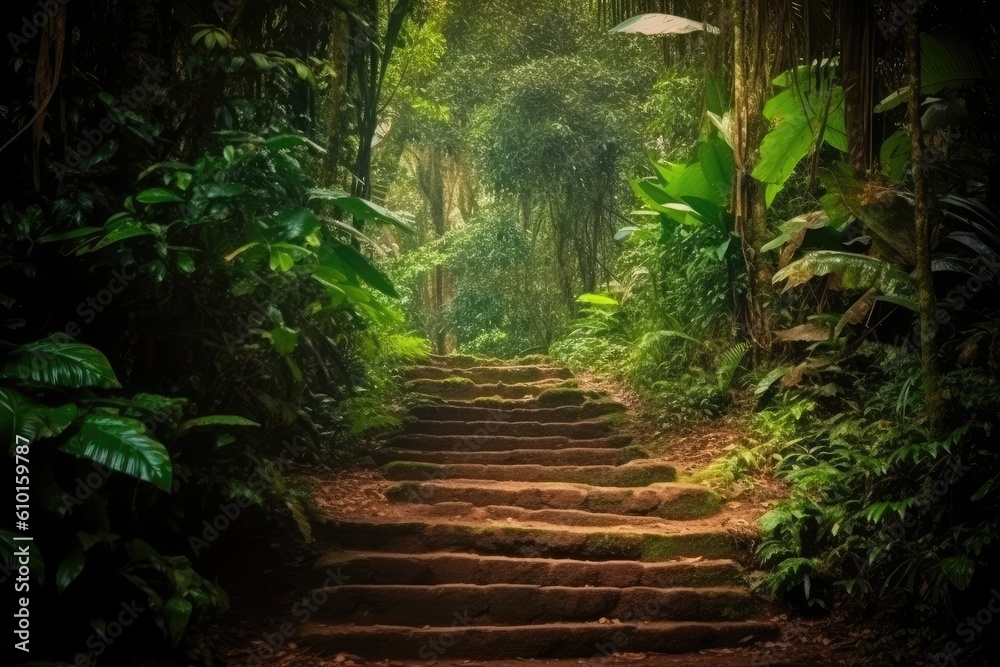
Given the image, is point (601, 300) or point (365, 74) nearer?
point (365, 74)

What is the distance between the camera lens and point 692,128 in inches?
352

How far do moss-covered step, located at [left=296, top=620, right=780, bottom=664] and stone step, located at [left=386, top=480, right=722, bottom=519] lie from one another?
1.25 metres

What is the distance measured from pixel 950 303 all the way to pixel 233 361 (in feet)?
14.6

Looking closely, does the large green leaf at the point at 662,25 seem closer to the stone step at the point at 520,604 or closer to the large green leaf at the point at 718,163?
the large green leaf at the point at 718,163

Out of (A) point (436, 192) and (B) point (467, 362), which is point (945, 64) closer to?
(B) point (467, 362)

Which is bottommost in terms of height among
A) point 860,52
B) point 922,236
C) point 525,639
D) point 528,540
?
point 525,639

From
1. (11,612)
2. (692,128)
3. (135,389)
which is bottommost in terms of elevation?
(11,612)

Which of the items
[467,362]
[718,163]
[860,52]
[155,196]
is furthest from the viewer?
[467,362]

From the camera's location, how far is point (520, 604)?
439cm

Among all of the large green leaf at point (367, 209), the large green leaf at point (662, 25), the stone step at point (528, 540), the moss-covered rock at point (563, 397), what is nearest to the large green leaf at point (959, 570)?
the stone step at point (528, 540)

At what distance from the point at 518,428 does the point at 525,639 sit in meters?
3.50

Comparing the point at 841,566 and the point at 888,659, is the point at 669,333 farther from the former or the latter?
the point at 888,659

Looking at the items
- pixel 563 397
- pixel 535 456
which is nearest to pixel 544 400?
pixel 563 397

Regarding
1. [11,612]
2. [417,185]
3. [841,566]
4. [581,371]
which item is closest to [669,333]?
[581,371]
